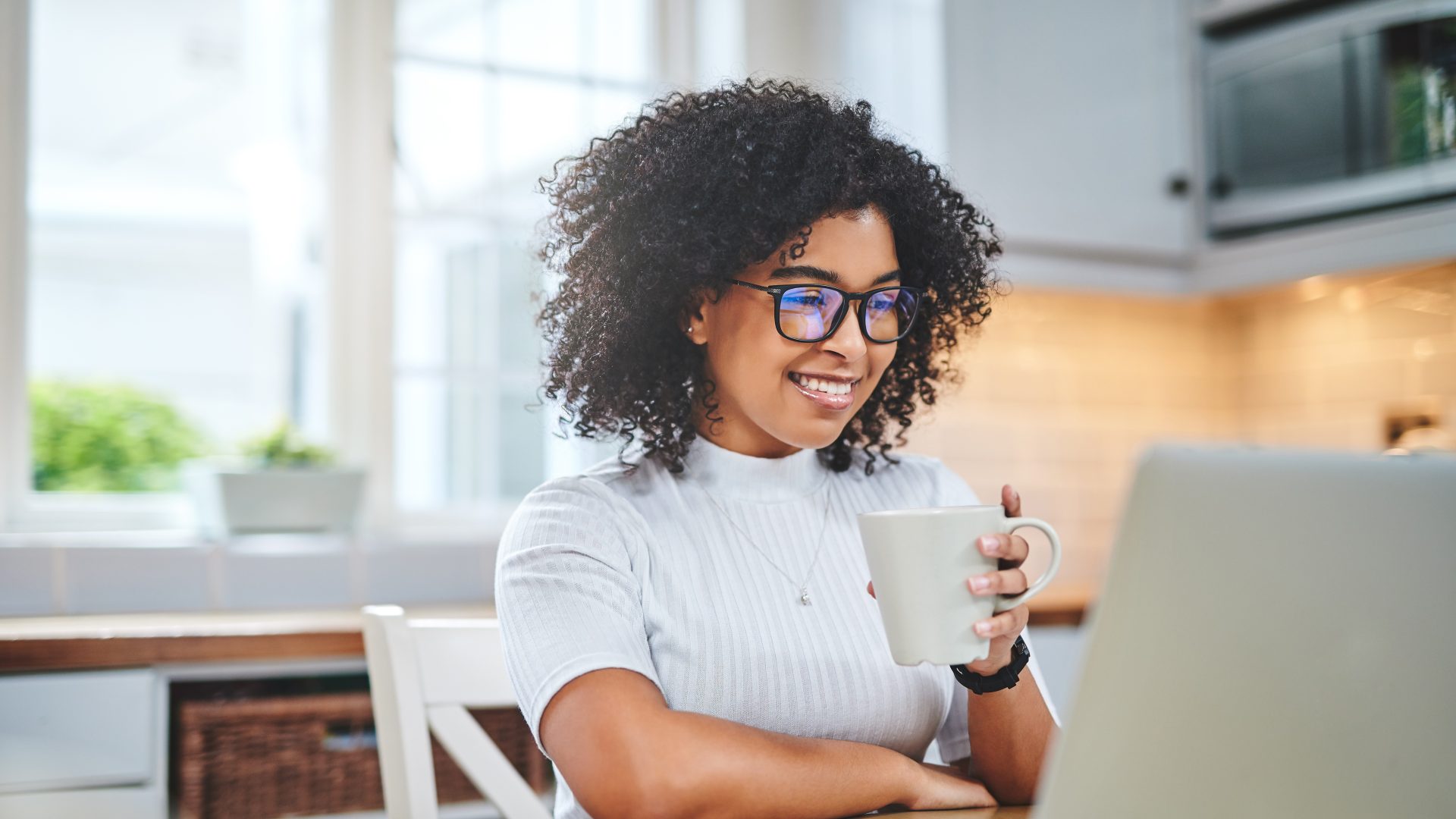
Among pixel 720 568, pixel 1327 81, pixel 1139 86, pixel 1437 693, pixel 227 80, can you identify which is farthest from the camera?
pixel 227 80

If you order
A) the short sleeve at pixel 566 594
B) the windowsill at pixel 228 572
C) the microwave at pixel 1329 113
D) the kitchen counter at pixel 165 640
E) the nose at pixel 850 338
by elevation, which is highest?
the microwave at pixel 1329 113

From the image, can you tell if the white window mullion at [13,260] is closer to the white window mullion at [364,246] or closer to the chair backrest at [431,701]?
the white window mullion at [364,246]

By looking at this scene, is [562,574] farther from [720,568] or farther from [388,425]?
[388,425]

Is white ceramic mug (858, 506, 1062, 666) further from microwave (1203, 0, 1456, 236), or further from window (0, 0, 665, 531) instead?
microwave (1203, 0, 1456, 236)

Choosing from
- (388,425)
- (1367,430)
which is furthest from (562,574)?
(1367,430)

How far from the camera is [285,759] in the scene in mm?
1765

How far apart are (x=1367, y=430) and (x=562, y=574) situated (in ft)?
7.17

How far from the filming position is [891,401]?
1.38m

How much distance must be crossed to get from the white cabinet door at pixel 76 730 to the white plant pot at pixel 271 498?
549 millimetres

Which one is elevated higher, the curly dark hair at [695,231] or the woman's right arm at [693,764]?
the curly dark hair at [695,231]

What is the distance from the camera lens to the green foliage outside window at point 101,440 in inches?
186

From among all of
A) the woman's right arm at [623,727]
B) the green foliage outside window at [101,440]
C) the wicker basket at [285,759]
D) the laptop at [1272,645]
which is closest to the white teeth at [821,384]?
the woman's right arm at [623,727]

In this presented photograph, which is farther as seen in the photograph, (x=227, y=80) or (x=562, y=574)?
(x=227, y=80)

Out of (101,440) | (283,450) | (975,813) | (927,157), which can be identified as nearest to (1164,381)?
(927,157)
